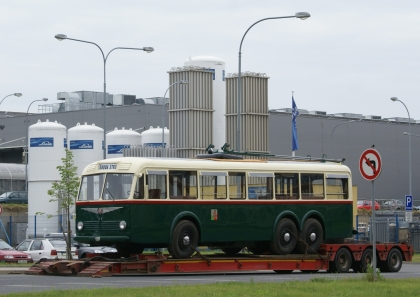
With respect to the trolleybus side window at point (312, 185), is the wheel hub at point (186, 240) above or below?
below

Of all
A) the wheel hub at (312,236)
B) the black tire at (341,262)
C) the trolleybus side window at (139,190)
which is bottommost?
the black tire at (341,262)

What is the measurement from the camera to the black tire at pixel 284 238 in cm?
2797

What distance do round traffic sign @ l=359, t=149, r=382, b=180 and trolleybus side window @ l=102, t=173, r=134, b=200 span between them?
667cm

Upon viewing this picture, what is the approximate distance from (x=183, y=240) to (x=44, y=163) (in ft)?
117

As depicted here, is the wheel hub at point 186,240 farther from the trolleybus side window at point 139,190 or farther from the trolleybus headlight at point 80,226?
the trolleybus headlight at point 80,226

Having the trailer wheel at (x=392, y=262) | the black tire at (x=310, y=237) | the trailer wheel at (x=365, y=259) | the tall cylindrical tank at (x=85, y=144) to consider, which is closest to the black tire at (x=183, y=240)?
the black tire at (x=310, y=237)

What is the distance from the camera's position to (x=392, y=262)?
100 ft

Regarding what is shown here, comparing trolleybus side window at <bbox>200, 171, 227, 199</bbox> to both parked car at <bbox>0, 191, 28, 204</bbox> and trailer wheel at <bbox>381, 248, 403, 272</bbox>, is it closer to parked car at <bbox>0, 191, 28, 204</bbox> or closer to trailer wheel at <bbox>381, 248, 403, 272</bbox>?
trailer wheel at <bbox>381, 248, 403, 272</bbox>

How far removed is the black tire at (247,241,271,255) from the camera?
28.4m

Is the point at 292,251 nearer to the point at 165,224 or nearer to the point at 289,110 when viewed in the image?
the point at 165,224

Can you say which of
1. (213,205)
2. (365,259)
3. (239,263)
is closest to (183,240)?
(213,205)

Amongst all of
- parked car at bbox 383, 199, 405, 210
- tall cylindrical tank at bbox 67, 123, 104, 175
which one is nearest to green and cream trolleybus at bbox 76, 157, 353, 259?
tall cylindrical tank at bbox 67, 123, 104, 175

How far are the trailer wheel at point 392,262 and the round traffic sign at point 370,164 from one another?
9840mm

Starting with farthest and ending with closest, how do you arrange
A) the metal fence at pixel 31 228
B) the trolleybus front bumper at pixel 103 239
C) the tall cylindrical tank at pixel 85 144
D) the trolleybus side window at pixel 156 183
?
the tall cylindrical tank at pixel 85 144 → the metal fence at pixel 31 228 → the trolleybus side window at pixel 156 183 → the trolleybus front bumper at pixel 103 239
